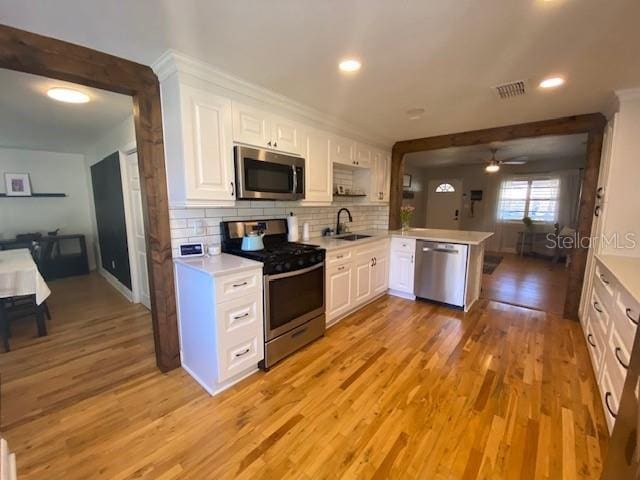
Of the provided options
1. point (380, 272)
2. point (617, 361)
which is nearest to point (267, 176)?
point (380, 272)

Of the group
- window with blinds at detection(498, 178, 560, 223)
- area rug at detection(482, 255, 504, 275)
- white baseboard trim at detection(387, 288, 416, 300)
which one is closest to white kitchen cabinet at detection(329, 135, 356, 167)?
white baseboard trim at detection(387, 288, 416, 300)

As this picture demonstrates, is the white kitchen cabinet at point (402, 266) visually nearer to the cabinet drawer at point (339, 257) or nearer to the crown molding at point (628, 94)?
the cabinet drawer at point (339, 257)

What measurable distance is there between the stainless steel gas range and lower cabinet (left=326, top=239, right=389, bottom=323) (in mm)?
224

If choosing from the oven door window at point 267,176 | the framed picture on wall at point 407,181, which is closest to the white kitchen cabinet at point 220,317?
the oven door window at point 267,176

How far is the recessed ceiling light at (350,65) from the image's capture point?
184 centimetres

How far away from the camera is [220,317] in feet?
6.11

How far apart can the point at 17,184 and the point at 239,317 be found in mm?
5562

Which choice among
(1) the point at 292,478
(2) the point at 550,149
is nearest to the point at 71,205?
(1) the point at 292,478

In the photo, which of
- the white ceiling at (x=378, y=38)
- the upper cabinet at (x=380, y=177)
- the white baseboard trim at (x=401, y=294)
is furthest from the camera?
the upper cabinet at (x=380, y=177)

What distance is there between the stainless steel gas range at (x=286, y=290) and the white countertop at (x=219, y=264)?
0.10 metres

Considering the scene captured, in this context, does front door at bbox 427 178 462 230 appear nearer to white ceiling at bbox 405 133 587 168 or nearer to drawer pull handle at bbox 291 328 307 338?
white ceiling at bbox 405 133 587 168

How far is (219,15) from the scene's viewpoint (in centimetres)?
141

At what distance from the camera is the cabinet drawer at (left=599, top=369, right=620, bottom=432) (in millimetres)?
1562

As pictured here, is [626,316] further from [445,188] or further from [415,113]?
[445,188]
